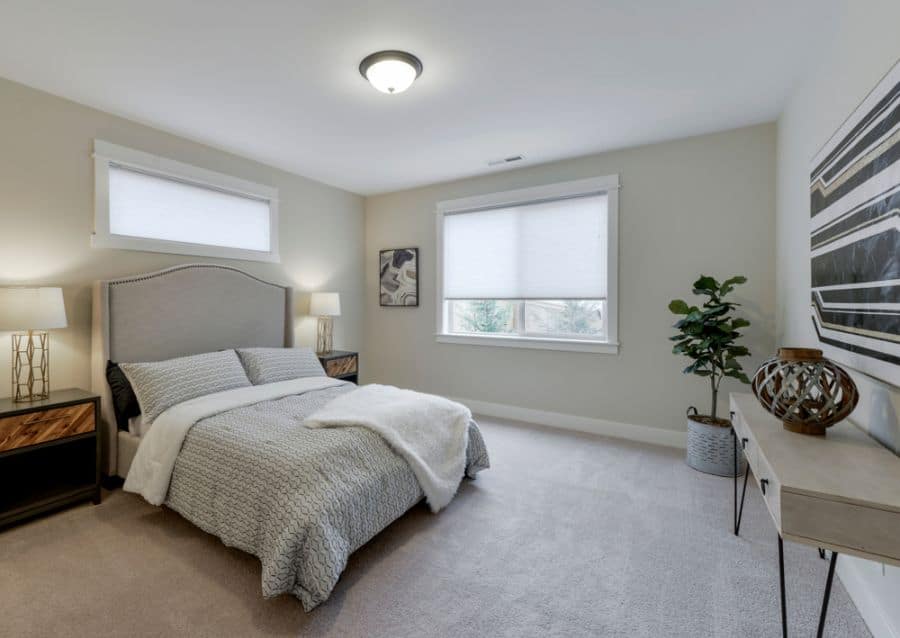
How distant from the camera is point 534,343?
402 centimetres

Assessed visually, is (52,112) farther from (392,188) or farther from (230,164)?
(392,188)

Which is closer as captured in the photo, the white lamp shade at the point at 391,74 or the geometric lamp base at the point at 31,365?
the white lamp shade at the point at 391,74

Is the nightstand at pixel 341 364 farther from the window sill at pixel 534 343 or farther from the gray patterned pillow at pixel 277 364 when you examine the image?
the window sill at pixel 534 343

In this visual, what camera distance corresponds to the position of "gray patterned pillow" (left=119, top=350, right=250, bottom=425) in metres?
2.50

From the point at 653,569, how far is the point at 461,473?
1112 millimetres


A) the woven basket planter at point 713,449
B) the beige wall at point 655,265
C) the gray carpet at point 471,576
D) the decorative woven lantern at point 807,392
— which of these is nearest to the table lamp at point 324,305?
the beige wall at point 655,265

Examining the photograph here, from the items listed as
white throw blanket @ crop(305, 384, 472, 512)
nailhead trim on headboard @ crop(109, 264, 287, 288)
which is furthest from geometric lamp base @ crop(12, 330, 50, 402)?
white throw blanket @ crop(305, 384, 472, 512)

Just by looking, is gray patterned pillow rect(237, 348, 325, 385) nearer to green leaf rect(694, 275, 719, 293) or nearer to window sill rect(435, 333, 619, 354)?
window sill rect(435, 333, 619, 354)

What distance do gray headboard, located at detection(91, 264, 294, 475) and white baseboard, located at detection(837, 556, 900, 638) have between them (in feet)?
12.8

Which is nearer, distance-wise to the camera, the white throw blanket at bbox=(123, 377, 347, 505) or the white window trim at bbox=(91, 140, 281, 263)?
the white throw blanket at bbox=(123, 377, 347, 505)

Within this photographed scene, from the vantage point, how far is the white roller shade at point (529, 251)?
12.2ft

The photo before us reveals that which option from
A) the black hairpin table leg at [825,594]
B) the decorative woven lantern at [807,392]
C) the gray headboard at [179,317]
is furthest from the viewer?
the gray headboard at [179,317]

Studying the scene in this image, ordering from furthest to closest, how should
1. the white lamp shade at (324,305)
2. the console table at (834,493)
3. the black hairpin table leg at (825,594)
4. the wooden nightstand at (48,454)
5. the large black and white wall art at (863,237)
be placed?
the white lamp shade at (324,305) < the wooden nightstand at (48,454) < the large black and white wall art at (863,237) < the black hairpin table leg at (825,594) < the console table at (834,493)

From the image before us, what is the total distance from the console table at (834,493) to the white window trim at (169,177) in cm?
392
